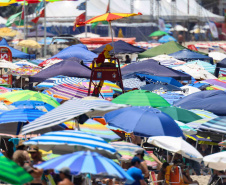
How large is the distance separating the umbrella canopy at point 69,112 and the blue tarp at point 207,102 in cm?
359

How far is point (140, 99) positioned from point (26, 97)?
6.82ft

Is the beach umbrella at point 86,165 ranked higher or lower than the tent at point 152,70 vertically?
higher

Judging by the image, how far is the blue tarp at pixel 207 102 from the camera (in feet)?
36.3

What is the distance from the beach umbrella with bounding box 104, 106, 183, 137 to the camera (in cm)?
873

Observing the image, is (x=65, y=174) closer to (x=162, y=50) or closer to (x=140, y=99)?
(x=140, y=99)

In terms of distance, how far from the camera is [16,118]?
8.55m

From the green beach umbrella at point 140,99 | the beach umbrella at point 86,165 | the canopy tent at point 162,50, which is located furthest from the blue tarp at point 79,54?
the beach umbrella at point 86,165

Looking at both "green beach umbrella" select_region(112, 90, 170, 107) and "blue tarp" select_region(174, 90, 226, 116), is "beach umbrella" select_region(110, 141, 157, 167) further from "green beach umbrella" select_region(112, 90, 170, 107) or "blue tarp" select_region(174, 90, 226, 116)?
"blue tarp" select_region(174, 90, 226, 116)

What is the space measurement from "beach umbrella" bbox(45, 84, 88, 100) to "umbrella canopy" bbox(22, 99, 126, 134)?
3.46 metres

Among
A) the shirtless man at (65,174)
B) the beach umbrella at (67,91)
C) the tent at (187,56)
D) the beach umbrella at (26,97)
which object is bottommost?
the tent at (187,56)

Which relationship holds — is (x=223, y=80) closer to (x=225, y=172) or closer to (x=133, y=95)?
(x=133, y=95)

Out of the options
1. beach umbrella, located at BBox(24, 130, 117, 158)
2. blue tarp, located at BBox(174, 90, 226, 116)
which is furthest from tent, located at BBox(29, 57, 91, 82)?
beach umbrella, located at BBox(24, 130, 117, 158)

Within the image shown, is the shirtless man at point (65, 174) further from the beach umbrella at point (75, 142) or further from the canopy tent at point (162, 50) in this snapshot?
the canopy tent at point (162, 50)

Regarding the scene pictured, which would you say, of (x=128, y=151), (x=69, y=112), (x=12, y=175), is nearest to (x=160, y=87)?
(x=128, y=151)
